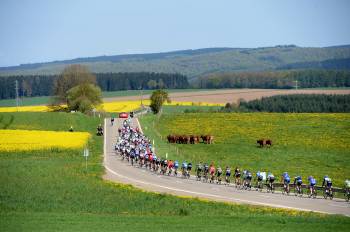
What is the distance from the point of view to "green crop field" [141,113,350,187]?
53.2 meters

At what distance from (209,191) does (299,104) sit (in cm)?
7403

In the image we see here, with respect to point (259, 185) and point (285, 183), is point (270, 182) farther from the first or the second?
point (259, 185)

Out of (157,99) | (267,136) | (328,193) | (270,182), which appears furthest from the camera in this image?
(157,99)

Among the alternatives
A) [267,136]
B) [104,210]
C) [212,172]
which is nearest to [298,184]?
[212,172]

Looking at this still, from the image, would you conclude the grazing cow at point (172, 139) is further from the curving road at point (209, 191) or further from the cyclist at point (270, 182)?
the cyclist at point (270, 182)

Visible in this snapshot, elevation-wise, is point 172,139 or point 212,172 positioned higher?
point 212,172

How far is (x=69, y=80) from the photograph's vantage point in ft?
430

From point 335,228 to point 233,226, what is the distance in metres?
3.79

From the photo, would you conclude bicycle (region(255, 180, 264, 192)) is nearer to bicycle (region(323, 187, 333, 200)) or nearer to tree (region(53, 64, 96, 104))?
bicycle (region(323, 187, 333, 200))

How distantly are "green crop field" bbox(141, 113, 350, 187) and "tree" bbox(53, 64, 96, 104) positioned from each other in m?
30.7

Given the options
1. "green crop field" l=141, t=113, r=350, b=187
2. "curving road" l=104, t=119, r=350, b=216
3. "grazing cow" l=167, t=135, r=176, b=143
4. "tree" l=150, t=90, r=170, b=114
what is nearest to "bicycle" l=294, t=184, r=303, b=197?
"curving road" l=104, t=119, r=350, b=216

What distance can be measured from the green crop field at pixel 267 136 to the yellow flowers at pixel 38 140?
7550 millimetres

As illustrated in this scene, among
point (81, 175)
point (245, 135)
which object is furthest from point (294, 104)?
point (81, 175)

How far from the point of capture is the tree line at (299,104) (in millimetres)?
108875
